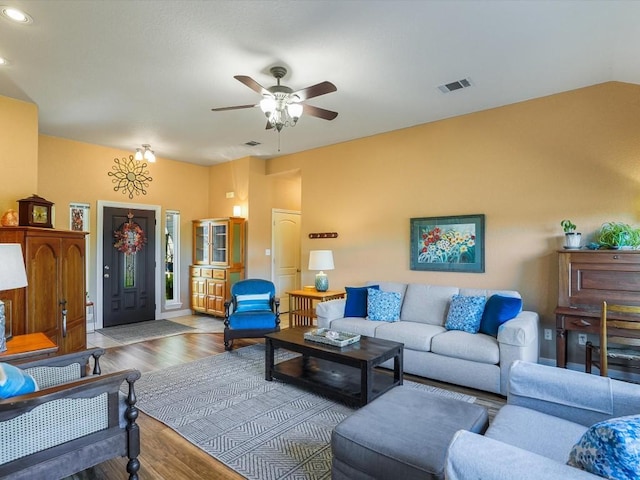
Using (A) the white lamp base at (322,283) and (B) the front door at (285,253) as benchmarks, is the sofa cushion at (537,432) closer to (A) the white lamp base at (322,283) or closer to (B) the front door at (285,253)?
(A) the white lamp base at (322,283)

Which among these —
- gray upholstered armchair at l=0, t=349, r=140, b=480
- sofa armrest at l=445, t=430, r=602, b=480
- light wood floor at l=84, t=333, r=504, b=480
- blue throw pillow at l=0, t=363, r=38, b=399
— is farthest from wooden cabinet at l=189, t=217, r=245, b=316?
sofa armrest at l=445, t=430, r=602, b=480

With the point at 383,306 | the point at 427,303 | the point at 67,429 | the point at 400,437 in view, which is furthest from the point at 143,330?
the point at 400,437

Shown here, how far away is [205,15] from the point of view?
2541 millimetres

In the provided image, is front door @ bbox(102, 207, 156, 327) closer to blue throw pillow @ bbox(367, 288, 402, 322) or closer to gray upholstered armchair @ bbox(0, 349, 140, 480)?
blue throw pillow @ bbox(367, 288, 402, 322)

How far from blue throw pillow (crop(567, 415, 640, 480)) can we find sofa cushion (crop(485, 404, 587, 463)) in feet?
1.71

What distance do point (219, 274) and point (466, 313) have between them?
14.7ft

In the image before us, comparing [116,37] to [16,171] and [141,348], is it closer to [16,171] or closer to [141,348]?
[16,171]

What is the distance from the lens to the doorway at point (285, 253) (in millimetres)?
7198

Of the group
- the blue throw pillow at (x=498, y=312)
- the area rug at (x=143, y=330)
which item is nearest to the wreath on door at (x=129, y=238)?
the area rug at (x=143, y=330)

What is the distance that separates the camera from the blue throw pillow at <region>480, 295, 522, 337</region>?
3406mm

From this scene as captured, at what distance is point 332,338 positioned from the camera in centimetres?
329

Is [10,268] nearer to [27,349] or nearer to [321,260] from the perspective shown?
[27,349]

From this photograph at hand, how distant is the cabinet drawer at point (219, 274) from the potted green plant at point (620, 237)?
5504 millimetres

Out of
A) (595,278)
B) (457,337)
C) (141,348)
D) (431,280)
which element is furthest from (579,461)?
(141,348)
